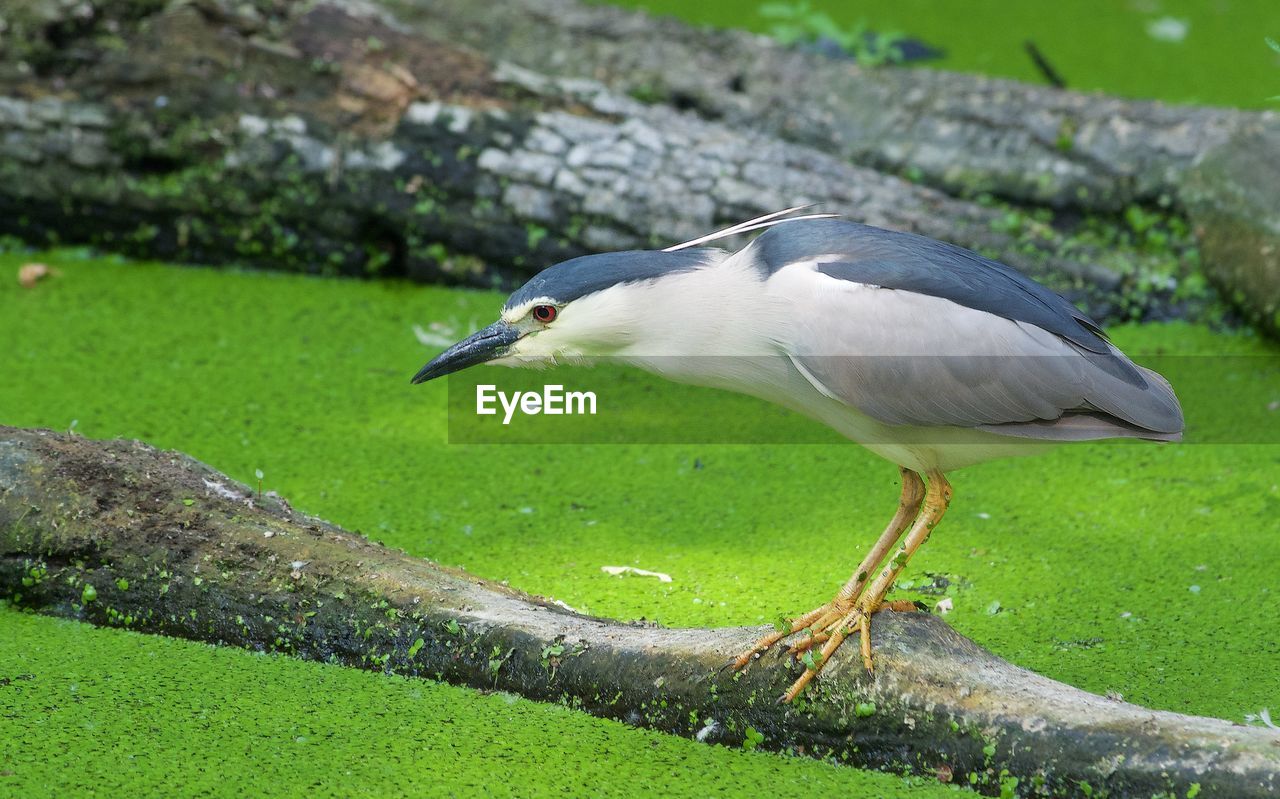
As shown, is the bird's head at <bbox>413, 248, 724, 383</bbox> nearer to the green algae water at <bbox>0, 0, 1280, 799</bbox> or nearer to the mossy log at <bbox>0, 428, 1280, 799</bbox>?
the mossy log at <bbox>0, 428, 1280, 799</bbox>

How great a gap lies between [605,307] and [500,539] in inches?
30.9

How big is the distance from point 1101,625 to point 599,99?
7.16 feet

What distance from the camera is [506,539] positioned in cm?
249

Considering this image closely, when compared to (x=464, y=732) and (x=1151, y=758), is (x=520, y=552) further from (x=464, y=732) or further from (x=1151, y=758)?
(x=1151, y=758)

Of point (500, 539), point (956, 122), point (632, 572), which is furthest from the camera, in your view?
point (956, 122)

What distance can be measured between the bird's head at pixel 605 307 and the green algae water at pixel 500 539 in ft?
1.76

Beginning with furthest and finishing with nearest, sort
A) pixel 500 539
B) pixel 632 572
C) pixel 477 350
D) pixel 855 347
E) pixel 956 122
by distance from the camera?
1. pixel 956 122
2. pixel 500 539
3. pixel 632 572
4. pixel 477 350
5. pixel 855 347

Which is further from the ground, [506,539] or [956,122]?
[956,122]

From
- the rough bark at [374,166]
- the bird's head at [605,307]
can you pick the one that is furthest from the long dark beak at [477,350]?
the rough bark at [374,166]

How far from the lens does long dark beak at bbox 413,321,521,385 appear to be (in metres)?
1.92

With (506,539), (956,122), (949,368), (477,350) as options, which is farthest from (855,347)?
(956,122)

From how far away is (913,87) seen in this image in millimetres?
4137

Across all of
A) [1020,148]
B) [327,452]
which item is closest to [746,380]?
[327,452]

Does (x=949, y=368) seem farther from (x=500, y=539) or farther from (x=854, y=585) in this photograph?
(x=500, y=539)
